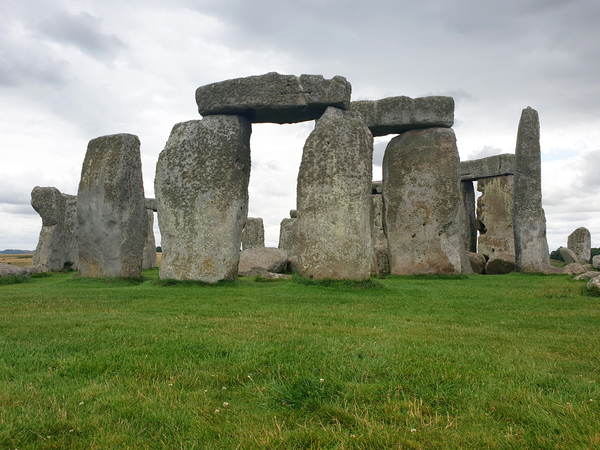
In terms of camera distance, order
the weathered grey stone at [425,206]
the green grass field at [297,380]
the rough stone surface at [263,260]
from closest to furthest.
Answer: the green grass field at [297,380]
the weathered grey stone at [425,206]
the rough stone surface at [263,260]

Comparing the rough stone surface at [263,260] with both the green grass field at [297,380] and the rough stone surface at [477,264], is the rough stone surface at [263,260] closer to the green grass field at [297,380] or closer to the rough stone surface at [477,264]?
the rough stone surface at [477,264]

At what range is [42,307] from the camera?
620 centimetres

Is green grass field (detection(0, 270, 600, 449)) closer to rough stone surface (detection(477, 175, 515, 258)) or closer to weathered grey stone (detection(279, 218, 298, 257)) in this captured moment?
rough stone surface (detection(477, 175, 515, 258))

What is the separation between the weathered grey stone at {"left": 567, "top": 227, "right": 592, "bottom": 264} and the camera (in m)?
23.1

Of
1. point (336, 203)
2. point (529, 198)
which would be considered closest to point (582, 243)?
point (529, 198)

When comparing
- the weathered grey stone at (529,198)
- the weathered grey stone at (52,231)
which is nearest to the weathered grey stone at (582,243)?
the weathered grey stone at (529,198)

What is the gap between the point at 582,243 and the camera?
76.6ft

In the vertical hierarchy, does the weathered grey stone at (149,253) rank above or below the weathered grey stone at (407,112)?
below

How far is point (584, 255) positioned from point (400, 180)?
1541 centimetres

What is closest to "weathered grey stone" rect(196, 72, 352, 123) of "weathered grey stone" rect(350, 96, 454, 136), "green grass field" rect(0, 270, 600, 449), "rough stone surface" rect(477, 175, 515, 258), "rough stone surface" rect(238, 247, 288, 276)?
"weathered grey stone" rect(350, 96, 454, 136)

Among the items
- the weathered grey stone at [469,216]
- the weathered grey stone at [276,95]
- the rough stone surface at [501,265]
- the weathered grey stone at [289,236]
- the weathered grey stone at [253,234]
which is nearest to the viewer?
the weathered grey stone at [276,95]

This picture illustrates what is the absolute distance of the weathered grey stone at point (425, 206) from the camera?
1238 cm

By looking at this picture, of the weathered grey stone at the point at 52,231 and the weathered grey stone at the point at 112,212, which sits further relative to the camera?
the weathered grey stone at the point at 52,231

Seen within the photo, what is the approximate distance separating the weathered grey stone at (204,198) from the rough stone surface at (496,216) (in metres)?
13.3
